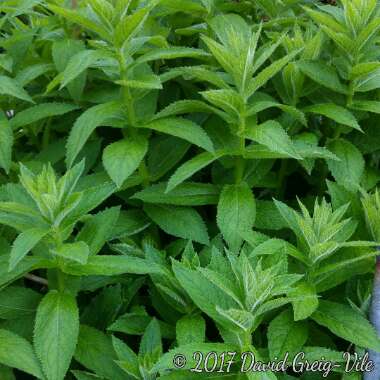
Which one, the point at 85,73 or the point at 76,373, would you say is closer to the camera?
the point at 76,373

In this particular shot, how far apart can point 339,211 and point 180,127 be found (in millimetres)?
507

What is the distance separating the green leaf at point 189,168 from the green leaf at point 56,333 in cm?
41

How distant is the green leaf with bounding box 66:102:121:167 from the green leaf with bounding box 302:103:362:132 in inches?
24.1

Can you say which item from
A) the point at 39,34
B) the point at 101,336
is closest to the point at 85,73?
the point at 39,34

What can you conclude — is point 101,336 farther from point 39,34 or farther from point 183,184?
point 39,34

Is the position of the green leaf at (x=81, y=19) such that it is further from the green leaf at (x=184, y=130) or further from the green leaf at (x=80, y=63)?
the green leaf at (x=184, y=130)

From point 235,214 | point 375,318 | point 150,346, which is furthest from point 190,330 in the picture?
point 375,318

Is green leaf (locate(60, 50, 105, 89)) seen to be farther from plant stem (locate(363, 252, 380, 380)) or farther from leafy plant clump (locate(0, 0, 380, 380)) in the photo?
plant stem (locate(363, 252, 380, 380))

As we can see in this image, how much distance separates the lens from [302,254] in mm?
1590

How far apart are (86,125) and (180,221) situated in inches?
15.7

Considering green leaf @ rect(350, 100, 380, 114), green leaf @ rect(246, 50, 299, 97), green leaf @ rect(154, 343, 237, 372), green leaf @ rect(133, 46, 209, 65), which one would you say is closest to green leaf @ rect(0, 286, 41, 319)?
green leaf @ rect(154, 343, 237, 372)

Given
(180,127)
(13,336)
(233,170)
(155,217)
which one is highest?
(180,127)

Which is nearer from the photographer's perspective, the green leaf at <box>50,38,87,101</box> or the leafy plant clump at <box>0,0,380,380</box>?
the leafy plant clump at <box>0,0,380,380</box>

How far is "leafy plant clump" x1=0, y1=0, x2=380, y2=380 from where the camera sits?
1.51 meters
